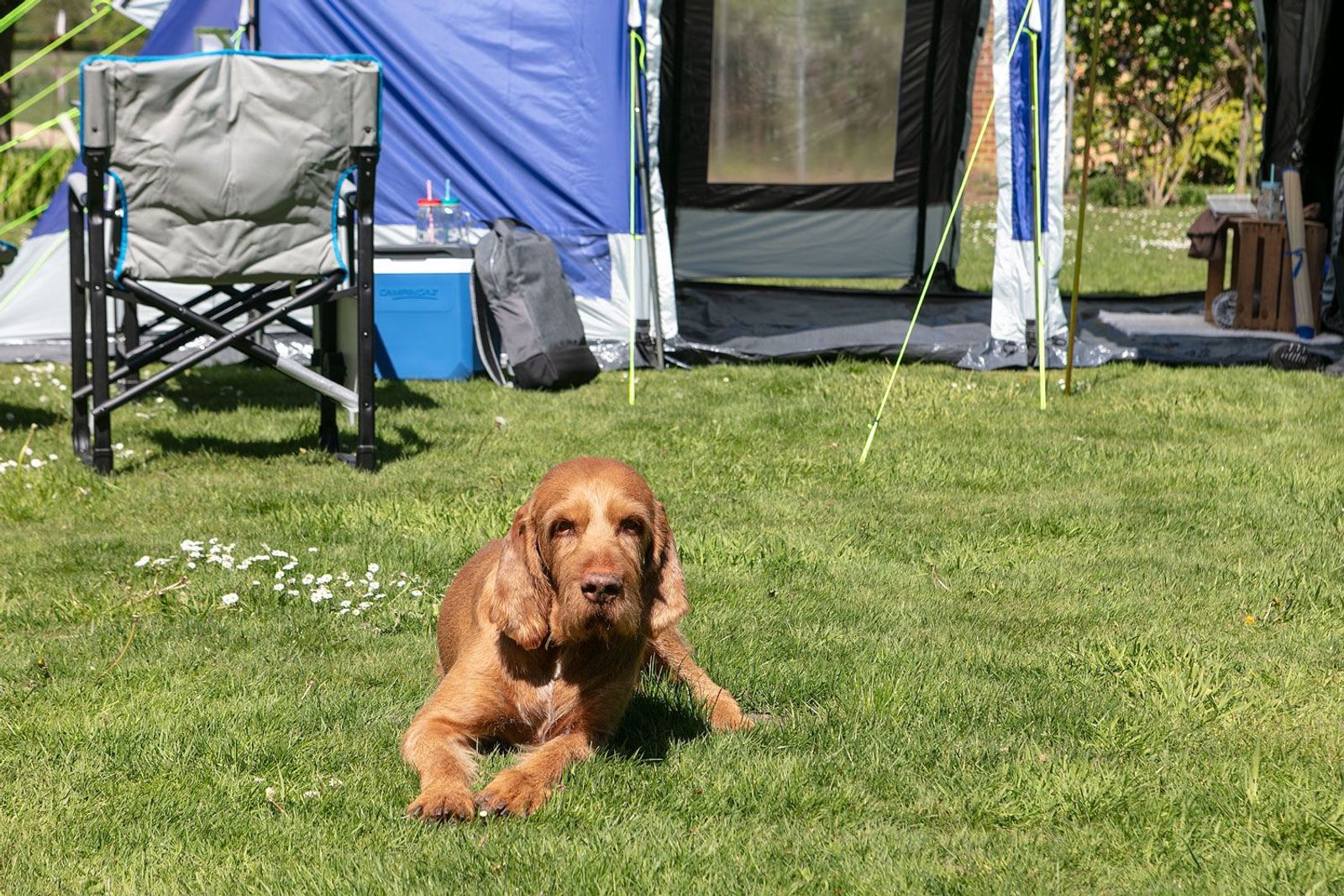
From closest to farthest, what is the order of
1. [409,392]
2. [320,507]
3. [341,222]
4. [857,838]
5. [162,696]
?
1. [857,838]
2. [162,696]
3. [320,507]
4. [341,222]
5. [409,392]

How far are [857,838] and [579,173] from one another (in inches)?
250

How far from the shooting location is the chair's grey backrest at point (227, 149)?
5.46m

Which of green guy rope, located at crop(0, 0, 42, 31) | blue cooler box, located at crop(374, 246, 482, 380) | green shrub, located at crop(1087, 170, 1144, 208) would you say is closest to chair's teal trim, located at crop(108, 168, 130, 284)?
green guy rope, located at crop(0, 0, 42, 31)

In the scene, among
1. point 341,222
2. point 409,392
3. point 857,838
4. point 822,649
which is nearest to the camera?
point 857,838

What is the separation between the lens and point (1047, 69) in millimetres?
8086

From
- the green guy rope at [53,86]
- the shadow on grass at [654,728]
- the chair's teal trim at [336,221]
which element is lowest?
the shadow on grass at [654,728]

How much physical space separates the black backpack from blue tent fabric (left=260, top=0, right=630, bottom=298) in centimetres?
49

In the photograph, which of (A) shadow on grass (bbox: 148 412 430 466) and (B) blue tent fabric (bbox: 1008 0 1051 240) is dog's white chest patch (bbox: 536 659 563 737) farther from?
(B) blue tent fabric (bbox: 1008 0 1051 240)

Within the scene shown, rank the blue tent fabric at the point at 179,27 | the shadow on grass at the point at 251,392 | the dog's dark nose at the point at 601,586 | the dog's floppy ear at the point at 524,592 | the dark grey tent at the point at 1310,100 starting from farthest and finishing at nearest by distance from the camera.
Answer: the dark grey tent at the point at 1310,100
the blue tent fabric at the point at 179,27
the shadow on grass at the point at 251,392
the dog's floppy ear at the point at 524,592
the dog's dark nose at the point at 601,586

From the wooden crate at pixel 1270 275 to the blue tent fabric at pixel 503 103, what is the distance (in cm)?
424

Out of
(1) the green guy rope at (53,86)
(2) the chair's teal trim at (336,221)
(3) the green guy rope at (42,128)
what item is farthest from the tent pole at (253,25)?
(2) the chair's teal trim at (336,221)

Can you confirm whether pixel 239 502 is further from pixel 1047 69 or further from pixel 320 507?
pixel 1047 69

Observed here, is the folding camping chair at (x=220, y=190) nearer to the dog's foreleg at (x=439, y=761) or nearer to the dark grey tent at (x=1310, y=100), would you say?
the dog's foreleg at (x=439, y=761)

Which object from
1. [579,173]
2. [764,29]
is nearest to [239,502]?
[579,173]
